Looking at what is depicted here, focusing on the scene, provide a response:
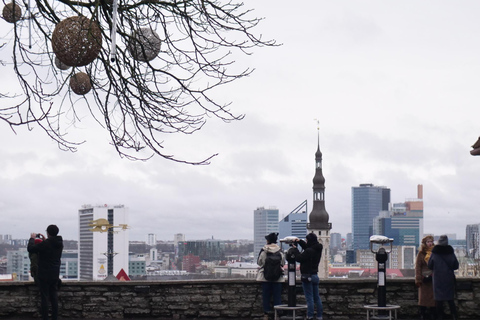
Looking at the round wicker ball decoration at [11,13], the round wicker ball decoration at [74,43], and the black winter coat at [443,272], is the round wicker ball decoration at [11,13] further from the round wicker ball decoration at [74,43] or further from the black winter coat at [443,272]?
the black winter coat at [443,272]

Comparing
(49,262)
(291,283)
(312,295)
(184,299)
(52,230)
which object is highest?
(52,230)

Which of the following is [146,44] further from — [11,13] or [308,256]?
[308,256]

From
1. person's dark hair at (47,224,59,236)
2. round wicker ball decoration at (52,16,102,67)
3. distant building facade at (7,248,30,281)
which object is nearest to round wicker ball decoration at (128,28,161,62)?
round wicker ball decoration at (52,16,102,67)

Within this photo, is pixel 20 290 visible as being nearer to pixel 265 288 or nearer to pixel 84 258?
pixel 265 288

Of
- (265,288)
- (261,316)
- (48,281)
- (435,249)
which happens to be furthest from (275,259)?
(48,281)

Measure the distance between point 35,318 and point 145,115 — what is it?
4677 mm

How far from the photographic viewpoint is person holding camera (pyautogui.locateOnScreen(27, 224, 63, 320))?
10.6m

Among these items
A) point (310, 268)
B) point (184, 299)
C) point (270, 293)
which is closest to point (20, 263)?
point (184, 299)

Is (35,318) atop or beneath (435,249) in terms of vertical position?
beneath

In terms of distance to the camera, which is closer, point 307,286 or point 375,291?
point 307,286

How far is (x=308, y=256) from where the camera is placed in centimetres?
1123

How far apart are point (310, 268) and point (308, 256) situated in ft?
0.83

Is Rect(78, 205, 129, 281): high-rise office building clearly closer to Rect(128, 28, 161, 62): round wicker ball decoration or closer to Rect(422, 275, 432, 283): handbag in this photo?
Rect(422, 275, 432, 283): handbag

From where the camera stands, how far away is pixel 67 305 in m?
12.6
